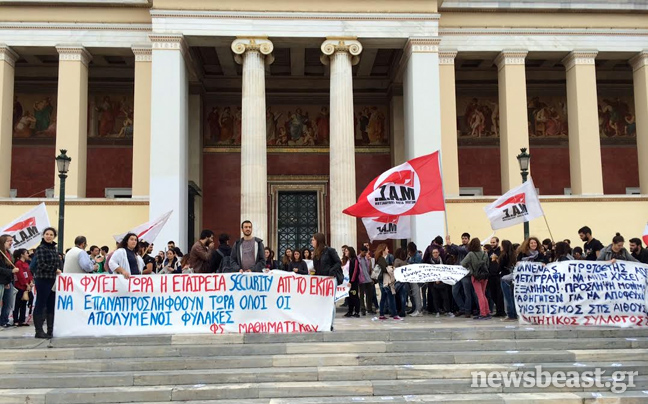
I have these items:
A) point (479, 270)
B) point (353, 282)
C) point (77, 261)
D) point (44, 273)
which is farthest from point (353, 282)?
point (44, 273)

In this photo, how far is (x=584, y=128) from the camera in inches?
888

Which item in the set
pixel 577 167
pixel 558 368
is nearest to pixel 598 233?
pixel 577 167

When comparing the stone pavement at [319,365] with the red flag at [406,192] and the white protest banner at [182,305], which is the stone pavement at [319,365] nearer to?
the white protest banner at [182,305]

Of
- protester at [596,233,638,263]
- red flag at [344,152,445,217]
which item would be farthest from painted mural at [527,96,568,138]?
protester at [596,233,638,263]

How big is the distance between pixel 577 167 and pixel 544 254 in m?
11.8

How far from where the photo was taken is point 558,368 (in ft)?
28.3

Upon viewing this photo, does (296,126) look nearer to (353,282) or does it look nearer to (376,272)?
(376,272)

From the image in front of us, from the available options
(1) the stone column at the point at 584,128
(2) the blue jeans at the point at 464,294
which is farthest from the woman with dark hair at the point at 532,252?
(1) the stone column at the point at 584,128

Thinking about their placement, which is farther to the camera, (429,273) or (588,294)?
(429,273)

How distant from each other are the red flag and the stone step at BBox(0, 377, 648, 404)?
5774 millimetres

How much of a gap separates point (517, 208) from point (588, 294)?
12.2 ft

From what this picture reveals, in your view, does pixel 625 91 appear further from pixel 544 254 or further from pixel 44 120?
pixel 44 120

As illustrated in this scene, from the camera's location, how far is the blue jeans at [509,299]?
490 inches

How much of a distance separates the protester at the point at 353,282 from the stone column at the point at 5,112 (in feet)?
46.0
